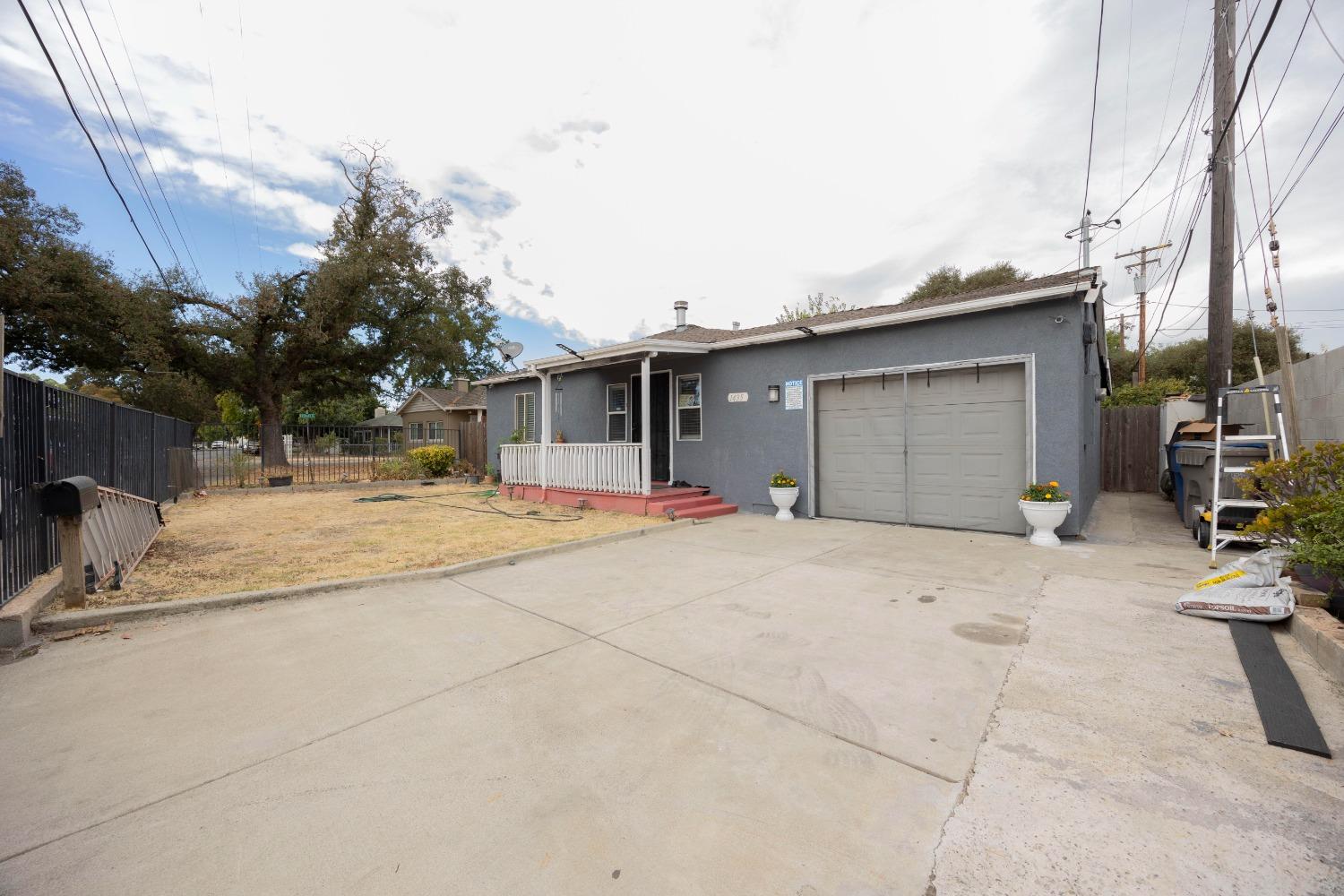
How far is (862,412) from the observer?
26.5 feet

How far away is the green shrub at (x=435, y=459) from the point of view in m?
15.2

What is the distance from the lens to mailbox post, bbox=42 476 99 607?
3.70 m

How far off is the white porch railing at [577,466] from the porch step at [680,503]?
18.3 inches

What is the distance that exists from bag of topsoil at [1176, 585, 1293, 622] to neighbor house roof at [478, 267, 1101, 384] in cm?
380

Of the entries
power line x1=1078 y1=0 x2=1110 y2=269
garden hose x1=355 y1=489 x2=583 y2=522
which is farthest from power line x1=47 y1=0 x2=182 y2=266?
power line x1=1078 y1=0 x2=1110 y2=269

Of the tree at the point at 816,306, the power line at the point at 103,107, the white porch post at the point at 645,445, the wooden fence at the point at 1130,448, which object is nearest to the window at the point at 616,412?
the white porch post at the point at 645,445

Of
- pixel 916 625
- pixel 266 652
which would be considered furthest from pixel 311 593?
pixel 916 625

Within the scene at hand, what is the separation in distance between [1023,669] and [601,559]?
395cm

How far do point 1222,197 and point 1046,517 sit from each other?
6.71m

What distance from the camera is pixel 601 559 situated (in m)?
5.81

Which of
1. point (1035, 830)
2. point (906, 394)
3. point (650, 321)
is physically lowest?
point (1035, 830)

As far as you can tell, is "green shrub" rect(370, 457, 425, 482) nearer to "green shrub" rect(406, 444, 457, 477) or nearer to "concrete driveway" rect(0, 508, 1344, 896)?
"green shrub" rect(406, 444, 457, 477)

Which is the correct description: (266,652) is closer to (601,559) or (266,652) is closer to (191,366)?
(601,559)

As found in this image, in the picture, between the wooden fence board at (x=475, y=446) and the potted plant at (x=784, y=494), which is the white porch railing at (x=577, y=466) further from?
the wooden fence board at (x=475, y=446)
